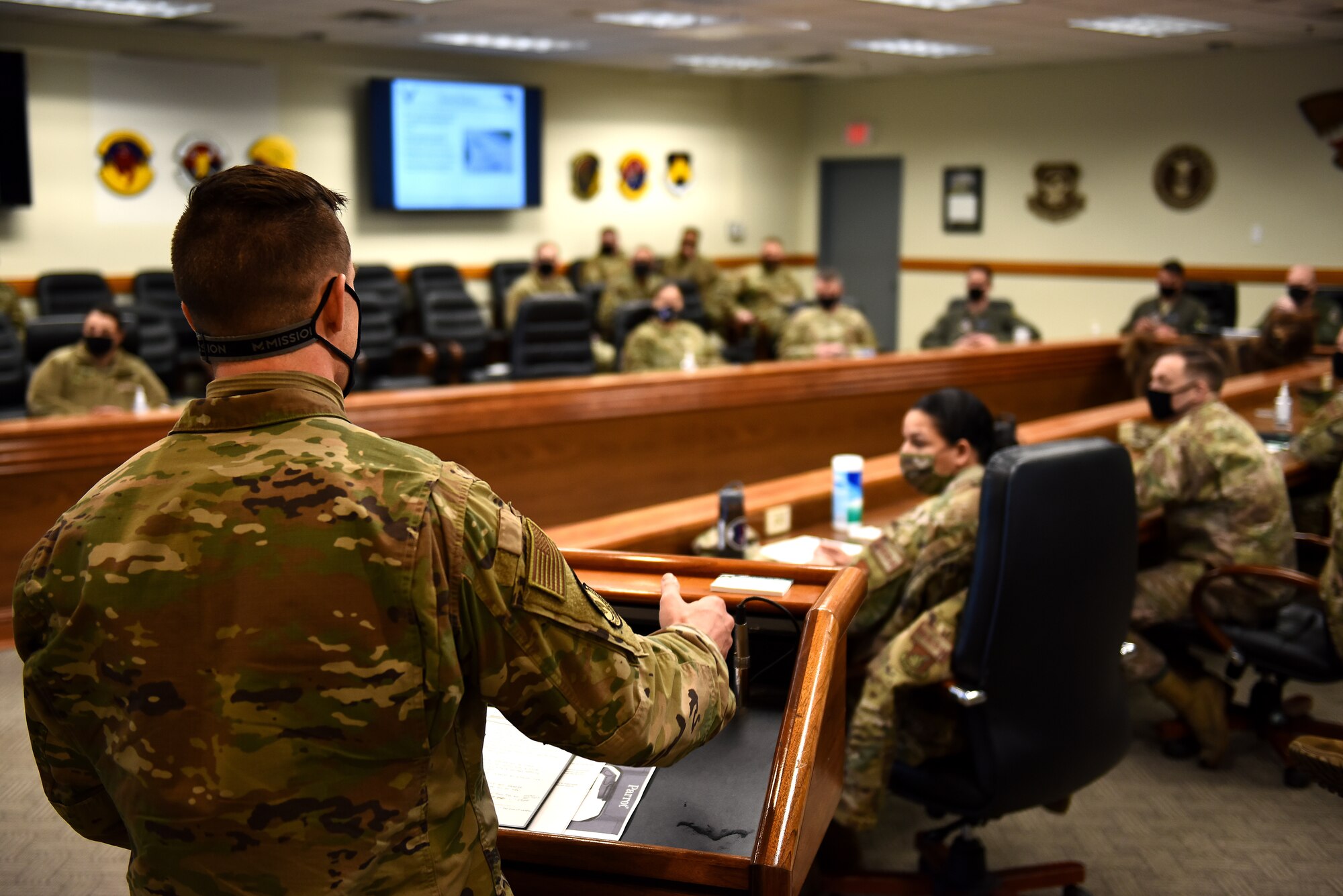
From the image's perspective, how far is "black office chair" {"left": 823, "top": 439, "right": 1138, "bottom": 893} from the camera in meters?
2.10

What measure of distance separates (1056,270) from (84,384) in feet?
26.2

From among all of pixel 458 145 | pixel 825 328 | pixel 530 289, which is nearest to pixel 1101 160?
pixel 825 328

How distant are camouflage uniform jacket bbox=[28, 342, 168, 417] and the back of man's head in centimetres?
433

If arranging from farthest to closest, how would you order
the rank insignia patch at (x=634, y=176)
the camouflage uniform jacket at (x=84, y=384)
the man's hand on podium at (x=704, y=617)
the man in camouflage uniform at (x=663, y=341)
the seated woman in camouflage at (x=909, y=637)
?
the rank insignia patch at (x=634, y=176) < the man in camouflage uniform at (x=663, y=341) < the camouflage uniform jacket at (x=84, y=384) < the seated woman in camouflage at (x=909, y=637) < the man's hand on podium at (x=704, y=617)

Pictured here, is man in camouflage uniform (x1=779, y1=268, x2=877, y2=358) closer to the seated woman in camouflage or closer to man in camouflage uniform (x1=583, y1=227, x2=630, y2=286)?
man in camouflage uniform (x1=583, y1=227, x2=630, y2=286)

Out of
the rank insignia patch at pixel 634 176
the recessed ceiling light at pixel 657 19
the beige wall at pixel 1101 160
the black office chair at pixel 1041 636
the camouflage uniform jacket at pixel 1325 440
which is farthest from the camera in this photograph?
the rank insignia patch at pixel 634 176

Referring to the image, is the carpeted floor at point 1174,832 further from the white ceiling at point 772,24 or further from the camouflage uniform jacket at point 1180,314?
the camouflage uniform jacket at point 1180,314

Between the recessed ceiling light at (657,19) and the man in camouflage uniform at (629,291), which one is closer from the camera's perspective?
the recessed ceiling light at (657,19)

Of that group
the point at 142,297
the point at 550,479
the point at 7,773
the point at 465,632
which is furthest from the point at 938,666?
the point at 142,297

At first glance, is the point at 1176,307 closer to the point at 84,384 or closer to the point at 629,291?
the point at 629,291

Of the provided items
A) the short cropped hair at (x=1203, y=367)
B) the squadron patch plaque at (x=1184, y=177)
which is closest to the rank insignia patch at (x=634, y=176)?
the squadron patch plaque at (x=1184, y=177)

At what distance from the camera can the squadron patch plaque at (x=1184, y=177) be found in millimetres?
9469

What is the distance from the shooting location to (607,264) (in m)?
9.98

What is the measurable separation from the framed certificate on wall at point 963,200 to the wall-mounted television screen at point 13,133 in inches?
294
